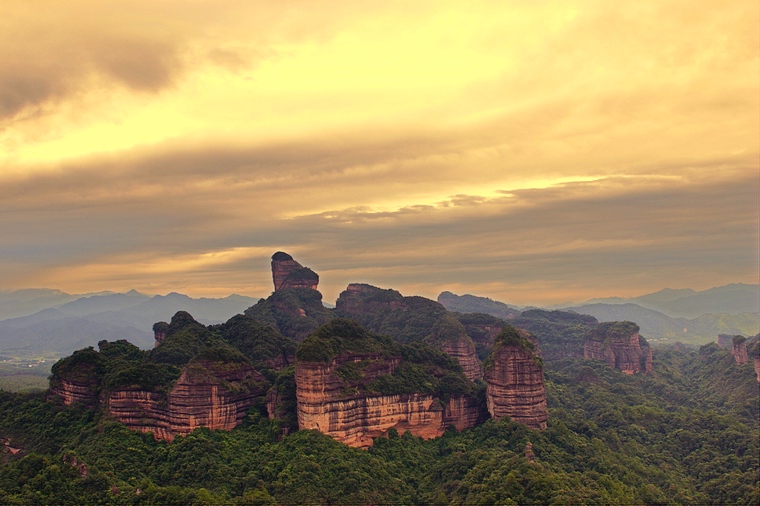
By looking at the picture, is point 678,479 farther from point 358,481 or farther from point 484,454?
point 358,481

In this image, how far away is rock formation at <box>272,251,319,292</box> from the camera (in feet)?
506

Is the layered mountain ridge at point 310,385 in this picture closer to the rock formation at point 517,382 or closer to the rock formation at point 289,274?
the rock formation at point 517,382

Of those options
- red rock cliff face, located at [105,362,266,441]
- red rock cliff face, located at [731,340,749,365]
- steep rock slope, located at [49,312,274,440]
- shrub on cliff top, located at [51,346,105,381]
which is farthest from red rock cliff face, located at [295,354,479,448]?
red rock cliff face, located at [731,340,749,365]

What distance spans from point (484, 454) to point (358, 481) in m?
14.1

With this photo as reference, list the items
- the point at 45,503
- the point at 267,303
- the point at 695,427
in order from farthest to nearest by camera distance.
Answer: the point at 267,303 → the point at 695,427 → the point at 45,503

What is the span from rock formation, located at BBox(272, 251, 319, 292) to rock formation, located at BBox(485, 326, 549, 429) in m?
81.2

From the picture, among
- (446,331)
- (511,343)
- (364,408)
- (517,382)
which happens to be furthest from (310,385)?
(446,331)

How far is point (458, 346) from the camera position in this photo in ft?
384

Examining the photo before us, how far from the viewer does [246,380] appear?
7744cm

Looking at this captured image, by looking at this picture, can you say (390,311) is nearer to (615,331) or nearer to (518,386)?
(615,331)

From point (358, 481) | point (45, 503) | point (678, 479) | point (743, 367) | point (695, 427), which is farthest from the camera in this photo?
point (743, 367)

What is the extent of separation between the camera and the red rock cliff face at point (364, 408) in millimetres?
71312

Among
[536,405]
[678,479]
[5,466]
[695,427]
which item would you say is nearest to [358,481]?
[536,405]

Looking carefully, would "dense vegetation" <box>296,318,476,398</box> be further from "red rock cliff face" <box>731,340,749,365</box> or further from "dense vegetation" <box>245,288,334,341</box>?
"red rock cliff face" <box>731,340,749,365</box>
